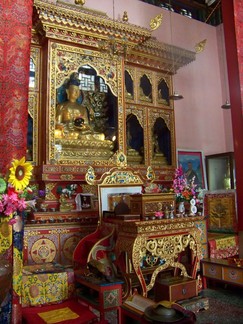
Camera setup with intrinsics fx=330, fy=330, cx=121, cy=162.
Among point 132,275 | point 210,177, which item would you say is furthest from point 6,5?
point 210,177

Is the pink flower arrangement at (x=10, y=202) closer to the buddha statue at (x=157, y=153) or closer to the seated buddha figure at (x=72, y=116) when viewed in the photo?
the seated buddha figure at (x=72, y=116)

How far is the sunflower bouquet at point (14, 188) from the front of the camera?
2.26m

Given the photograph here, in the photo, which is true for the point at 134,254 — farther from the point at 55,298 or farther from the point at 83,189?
the point at 83,189

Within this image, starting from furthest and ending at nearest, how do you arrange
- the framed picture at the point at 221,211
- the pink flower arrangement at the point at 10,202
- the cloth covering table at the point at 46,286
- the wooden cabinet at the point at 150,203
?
the framed picture at the point at 221,211 < the wooden cabinet at the point at 150,203 < the cloth covering table at the point at 46,286 < the pink flower arrangement at the point at 10,202

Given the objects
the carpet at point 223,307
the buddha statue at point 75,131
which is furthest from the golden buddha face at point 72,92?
the carpet at point 223,307

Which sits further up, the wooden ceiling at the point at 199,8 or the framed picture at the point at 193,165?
the wooden ceiling at the point at 199,8

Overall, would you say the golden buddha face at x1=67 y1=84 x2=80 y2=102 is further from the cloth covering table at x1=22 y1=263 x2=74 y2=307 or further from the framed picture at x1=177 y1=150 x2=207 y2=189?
the cloth covering table at x1=22 y1=263 x2=74 y2=307

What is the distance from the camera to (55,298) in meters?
2.78

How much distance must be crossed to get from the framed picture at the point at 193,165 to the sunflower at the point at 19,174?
4.35 m

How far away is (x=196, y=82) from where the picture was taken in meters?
7.07

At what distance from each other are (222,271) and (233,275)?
5.1 inches

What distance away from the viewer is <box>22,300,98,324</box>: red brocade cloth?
236 centimetres

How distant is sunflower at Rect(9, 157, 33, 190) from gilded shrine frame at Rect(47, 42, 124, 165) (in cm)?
213

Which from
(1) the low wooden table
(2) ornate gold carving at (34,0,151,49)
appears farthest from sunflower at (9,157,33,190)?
(2) ornate gold carving at (34,0,151,49)
